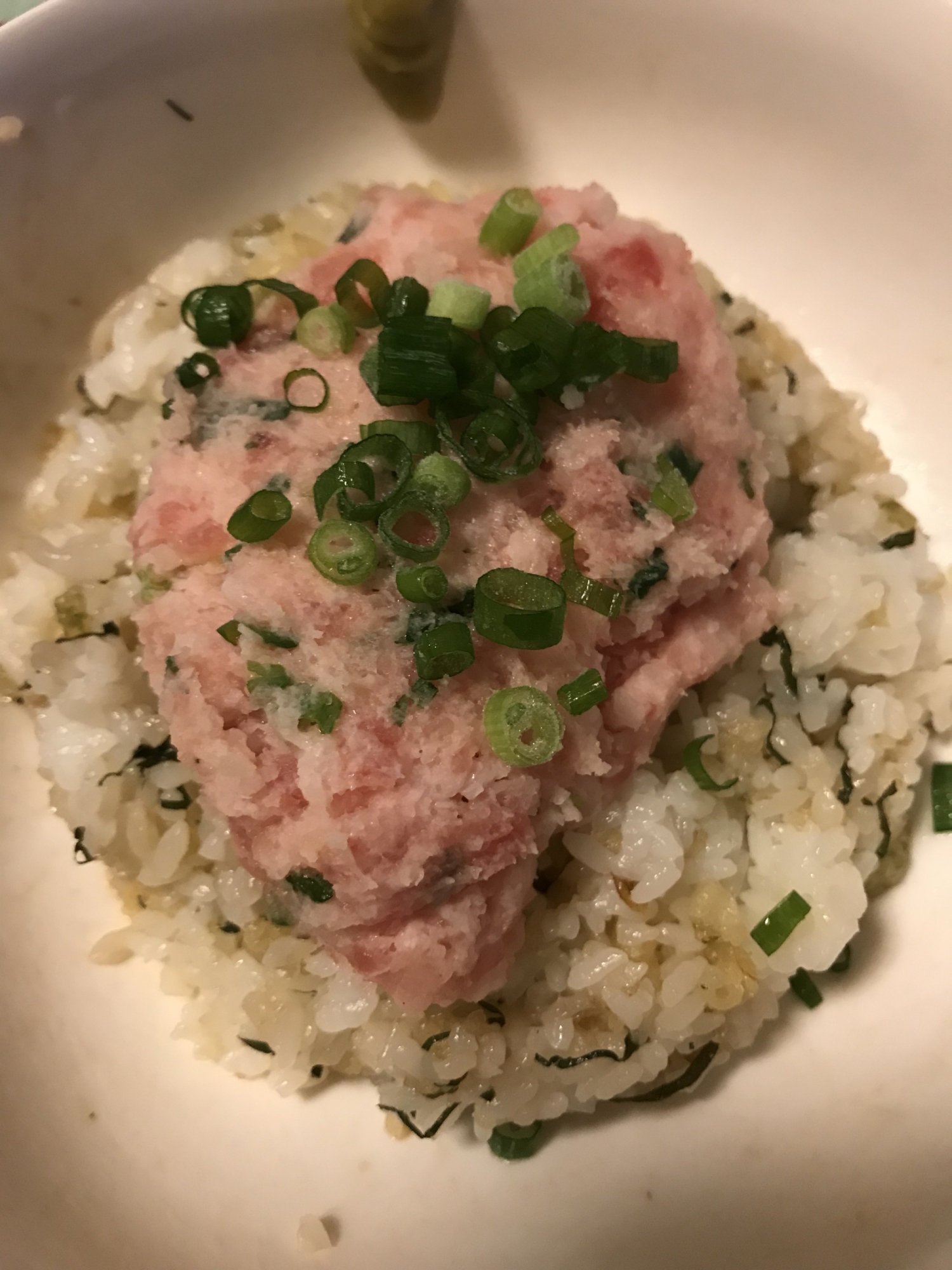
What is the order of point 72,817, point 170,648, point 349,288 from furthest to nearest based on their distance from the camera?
1. point 72,817
2. point 349,288
3. point 170,648

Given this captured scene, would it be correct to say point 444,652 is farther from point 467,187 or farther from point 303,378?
point 467,187

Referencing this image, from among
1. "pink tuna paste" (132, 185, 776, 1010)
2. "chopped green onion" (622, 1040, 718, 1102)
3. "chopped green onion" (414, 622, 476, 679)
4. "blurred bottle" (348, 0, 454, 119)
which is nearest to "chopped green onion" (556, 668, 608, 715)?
"pink tuna paste" (132, 185, 776, 1010)

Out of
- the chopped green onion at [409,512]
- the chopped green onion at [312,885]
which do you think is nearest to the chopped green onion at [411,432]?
the chopped green onion at [409,512]

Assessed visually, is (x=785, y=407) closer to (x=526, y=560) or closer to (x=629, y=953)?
(x=526, y=560)

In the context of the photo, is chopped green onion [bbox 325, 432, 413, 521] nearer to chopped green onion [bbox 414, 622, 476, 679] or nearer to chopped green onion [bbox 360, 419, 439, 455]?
chopped green onion [bbox 360, 419, 439, 455]

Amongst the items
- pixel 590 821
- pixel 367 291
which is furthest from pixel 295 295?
pixel 590 821

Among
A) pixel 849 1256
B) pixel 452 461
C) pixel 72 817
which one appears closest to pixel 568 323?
pixel 452 461

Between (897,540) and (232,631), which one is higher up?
(897,540)
